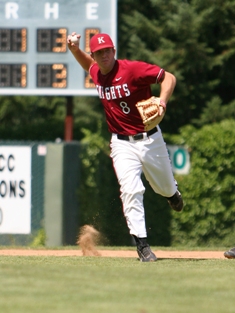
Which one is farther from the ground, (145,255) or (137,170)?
(137,170)

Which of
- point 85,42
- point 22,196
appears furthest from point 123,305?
point 85,42

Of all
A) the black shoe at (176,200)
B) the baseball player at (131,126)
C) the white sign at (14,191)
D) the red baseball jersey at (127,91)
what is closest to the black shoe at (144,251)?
the baseball player at (131,126)

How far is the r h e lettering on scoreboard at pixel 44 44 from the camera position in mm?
13742

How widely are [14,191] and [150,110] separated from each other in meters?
5.43

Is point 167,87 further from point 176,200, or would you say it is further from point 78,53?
point 176,200

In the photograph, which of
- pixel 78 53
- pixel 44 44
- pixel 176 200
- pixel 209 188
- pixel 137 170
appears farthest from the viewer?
pixel 209 188

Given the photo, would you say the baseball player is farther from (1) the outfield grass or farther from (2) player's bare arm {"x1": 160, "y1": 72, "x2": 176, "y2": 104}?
(1) the outfield grass

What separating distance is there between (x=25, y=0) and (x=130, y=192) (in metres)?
7.11

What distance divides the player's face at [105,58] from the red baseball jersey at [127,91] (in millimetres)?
57

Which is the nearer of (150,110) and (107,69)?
(150,110)

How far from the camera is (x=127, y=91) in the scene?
25.5 feet

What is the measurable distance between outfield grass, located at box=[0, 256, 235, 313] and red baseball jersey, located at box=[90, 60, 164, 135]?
4.49 ft

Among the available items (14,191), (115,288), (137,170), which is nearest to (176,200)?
(137,170)

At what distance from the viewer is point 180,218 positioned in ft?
48.2
